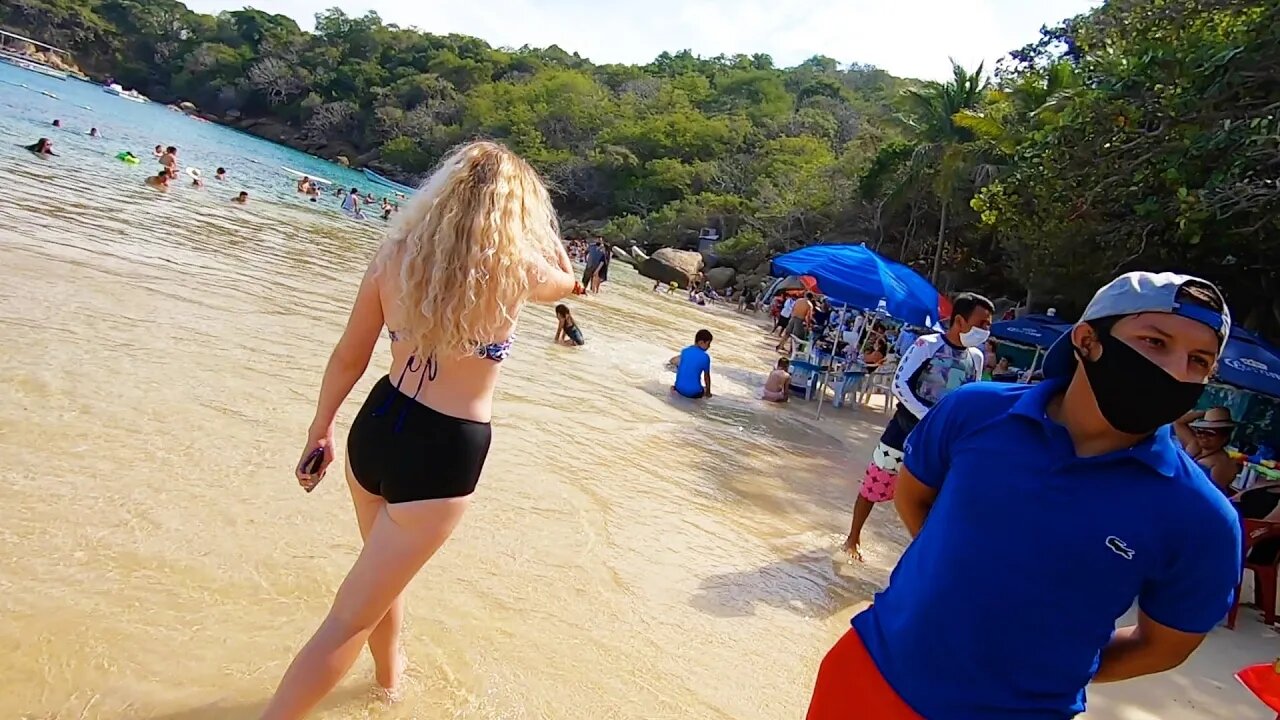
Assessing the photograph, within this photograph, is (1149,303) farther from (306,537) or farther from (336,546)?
(306,537)

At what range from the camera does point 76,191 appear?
15.5 metres

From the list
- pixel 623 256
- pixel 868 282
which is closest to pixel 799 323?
pixel 868 282

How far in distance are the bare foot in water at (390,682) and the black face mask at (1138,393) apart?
235cm

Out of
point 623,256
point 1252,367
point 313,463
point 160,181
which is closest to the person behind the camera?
point 313,463

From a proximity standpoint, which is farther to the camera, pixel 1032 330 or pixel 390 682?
pixel 1032 330

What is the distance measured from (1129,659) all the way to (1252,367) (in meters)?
9.17

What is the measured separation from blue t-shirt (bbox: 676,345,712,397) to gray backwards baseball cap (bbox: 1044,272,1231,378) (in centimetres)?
791

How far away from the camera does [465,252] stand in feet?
7.59

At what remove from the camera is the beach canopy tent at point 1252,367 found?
9133 mm

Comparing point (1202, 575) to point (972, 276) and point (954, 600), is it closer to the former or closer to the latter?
point (954, 600)

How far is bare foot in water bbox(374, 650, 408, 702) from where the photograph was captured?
2988mm

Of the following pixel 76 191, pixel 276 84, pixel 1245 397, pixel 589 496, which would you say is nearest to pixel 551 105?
pixel 276 84

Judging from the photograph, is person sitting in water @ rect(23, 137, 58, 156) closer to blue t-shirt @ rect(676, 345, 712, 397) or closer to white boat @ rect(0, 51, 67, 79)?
blue t-shirt @ rect(676, 345, 712, 397)

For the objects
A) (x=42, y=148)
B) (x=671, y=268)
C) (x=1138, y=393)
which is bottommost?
(x=42, y=148)
